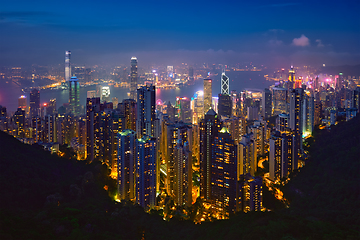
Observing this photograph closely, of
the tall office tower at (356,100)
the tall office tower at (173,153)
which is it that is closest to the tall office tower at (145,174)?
the tall office tower at (173,153)

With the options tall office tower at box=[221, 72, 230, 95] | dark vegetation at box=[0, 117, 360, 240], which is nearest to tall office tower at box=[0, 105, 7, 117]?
dark vegetation at box=[0, 117, 360, 240]

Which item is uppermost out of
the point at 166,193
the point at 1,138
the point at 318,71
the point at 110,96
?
the point at 318,71

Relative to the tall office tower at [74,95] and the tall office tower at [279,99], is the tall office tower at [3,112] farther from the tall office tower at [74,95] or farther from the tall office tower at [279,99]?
the tall office tower at [279,99]

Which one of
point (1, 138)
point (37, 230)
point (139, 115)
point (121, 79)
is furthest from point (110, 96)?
point (37, 230)

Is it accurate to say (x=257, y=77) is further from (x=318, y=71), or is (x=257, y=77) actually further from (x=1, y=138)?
(x=1, y=138)

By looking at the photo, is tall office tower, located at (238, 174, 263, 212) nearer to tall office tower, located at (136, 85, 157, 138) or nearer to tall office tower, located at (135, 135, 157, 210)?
tall office tower, located at (135, 135, 157, 210)

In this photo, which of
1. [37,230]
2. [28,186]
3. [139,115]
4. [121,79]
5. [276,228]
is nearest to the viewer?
[37,230]

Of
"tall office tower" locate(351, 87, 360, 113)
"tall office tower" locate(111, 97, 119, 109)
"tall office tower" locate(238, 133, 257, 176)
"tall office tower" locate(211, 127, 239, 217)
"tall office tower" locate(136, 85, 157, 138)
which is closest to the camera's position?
"tall office tower" locate(211, 127, 239, 217)
